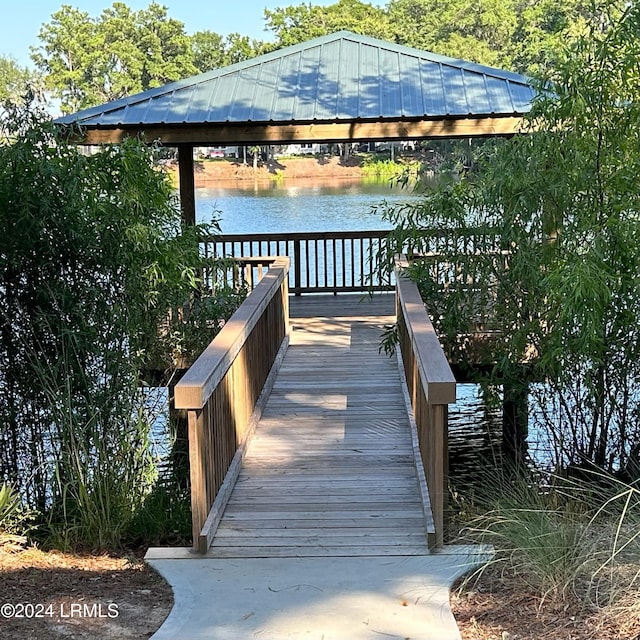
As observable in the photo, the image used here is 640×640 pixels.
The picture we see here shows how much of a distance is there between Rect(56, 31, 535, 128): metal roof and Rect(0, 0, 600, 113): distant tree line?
135 ft

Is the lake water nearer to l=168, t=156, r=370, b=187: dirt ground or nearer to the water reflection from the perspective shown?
the water reflection

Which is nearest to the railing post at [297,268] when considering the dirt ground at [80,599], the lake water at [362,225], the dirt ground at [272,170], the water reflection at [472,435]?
the lake water at [362,225]

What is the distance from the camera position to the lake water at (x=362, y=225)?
8.26m

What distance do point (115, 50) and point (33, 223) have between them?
50882 millimetres

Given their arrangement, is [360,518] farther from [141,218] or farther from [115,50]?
[115,50]

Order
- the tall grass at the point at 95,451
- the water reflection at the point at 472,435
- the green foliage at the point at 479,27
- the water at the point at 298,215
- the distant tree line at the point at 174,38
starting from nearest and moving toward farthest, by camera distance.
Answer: the tall grass at the point at 95,451 < the water reflection at the point at 472,435 < the water at the point at 298,215 < the green foliage at the point at 479,27 < the distant tree line at the point at 174,38

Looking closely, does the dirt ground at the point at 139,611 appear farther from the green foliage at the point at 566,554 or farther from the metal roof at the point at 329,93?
the metal roof at the point at 329,93

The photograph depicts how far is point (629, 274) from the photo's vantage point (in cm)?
517

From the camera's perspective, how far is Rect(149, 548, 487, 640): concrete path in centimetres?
330

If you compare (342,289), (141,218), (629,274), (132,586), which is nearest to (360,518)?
(132,586)

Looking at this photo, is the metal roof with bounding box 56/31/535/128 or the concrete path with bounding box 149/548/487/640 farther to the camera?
the metal roof with bounding box 56/31/535/128

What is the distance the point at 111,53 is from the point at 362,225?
38.9 m

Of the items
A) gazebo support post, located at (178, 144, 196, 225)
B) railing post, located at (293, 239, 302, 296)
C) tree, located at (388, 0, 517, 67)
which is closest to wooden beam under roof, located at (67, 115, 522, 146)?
gazebo support post, located at (178, 144, 196, 225)

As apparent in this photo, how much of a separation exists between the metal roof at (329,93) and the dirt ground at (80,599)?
5010mm
